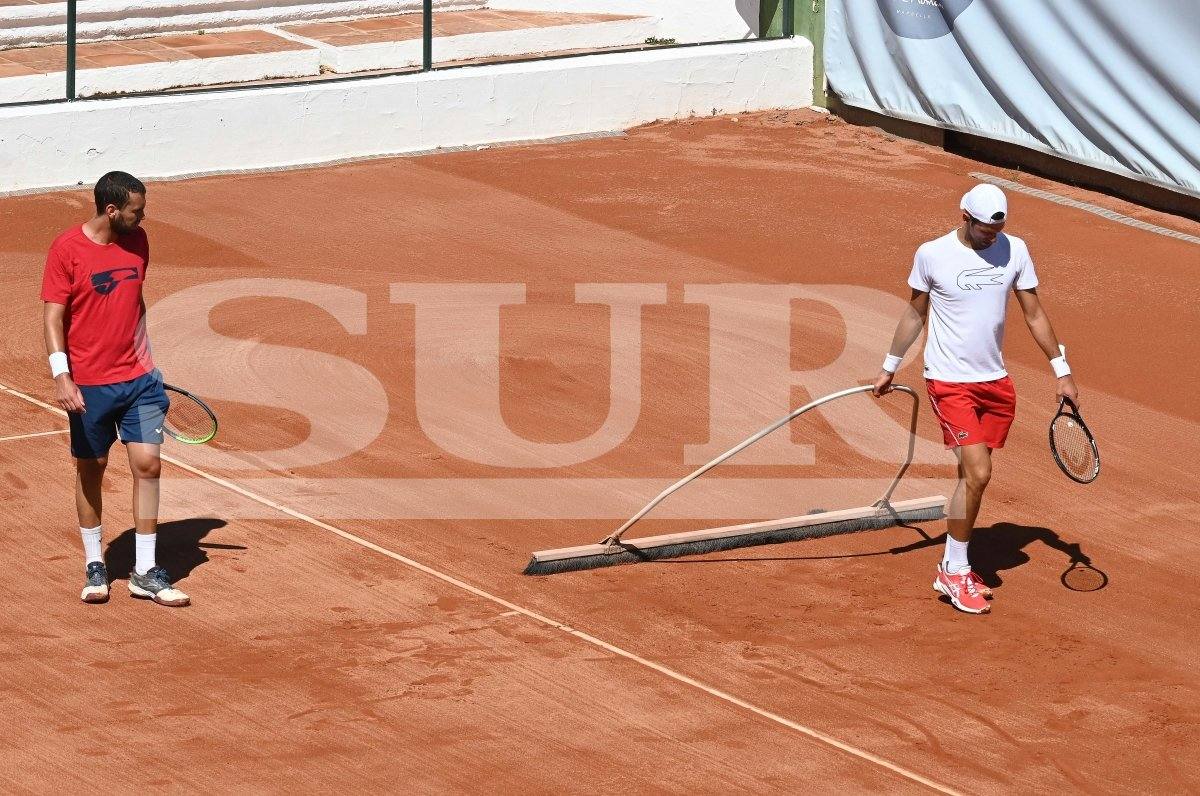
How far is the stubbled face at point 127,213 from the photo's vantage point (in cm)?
797

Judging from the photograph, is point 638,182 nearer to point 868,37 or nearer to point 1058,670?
point 868,37

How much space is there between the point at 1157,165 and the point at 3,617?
37.9ft

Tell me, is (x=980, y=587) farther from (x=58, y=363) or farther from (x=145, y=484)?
(x=58, y=363)

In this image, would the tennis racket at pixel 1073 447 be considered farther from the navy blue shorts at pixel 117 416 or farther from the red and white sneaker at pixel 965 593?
the navy blue shorts at pixel 117 416

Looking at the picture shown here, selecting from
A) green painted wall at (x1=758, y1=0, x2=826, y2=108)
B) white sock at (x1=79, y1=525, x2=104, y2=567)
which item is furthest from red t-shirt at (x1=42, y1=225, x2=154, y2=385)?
green painted wall at (x1=758, y1=0, x2=826, y2=108)

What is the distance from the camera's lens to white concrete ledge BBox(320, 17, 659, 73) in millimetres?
19359

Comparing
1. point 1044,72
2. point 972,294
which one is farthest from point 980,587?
point 1044,72

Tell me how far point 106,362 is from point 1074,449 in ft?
15.9

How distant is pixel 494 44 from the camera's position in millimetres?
20344

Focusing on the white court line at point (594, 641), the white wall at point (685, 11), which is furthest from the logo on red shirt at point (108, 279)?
the white wall at point (685, 11)

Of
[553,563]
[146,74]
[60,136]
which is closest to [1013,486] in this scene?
[553,563]

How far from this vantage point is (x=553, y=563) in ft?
28.6

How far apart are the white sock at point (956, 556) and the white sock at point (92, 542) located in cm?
416

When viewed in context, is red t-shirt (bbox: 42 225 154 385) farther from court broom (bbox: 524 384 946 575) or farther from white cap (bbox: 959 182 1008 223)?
white cap (bbox: 959 182 1008 223)
